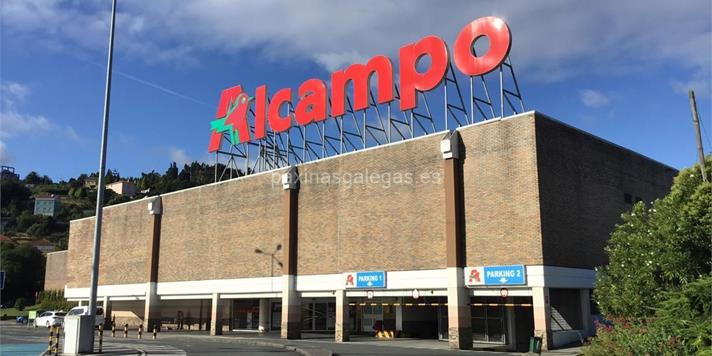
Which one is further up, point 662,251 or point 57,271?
point 57,271

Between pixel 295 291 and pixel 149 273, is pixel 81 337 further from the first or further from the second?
pixel 149 273

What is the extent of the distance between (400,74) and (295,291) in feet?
50.7

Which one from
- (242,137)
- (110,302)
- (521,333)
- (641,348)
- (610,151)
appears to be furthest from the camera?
(110,302)

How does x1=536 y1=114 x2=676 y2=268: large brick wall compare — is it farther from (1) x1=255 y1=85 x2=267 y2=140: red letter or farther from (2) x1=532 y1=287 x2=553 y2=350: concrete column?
(1) x1=255 y1=85 x2=267 y2=140: red letter

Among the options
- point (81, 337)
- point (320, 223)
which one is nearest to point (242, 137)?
point (320, 223)

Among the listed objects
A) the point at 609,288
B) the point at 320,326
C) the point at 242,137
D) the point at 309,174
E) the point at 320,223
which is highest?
the point at 242,137

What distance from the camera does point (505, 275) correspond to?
28234 millimetres

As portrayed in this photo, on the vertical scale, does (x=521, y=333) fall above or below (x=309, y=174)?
below

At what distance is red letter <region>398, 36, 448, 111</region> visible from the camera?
34031 mm

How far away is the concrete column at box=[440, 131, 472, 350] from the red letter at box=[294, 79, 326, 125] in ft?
38.3

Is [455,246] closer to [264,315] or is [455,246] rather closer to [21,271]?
[264,315]

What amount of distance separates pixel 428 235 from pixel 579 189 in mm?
8439

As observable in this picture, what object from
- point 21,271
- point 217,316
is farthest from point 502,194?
point 21,271

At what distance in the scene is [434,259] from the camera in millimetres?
31172
